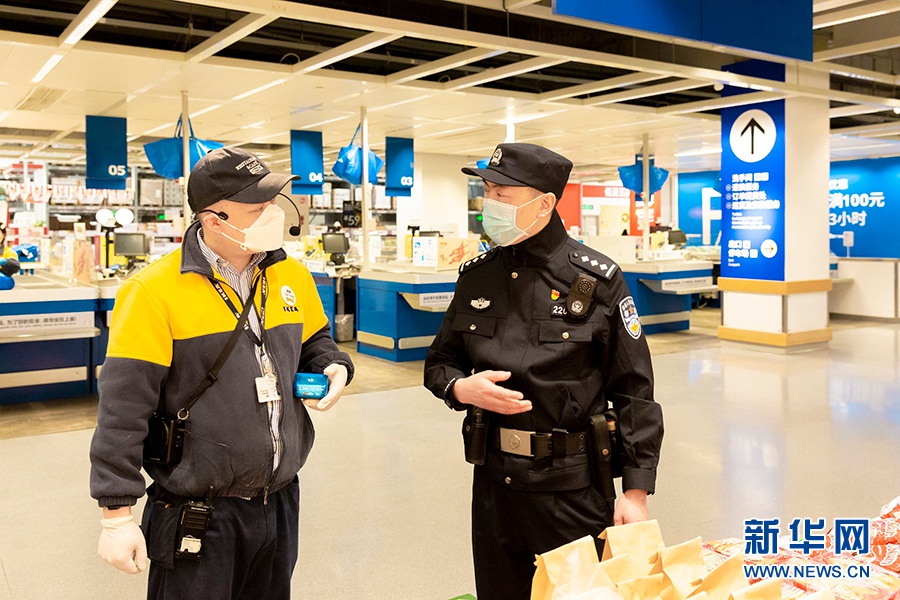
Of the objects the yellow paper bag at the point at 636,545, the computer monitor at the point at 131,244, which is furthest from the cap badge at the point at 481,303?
the computer monitor at the point at 131,244

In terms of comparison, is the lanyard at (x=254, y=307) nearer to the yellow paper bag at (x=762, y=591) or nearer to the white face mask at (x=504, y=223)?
the white face mask at (x=504, y=223)

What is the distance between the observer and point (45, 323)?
6.80 metres

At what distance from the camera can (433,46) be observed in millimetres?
8430

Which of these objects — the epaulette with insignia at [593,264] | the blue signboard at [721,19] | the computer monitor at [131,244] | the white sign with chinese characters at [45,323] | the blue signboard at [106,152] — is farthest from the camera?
the blue signboard at [106,152]

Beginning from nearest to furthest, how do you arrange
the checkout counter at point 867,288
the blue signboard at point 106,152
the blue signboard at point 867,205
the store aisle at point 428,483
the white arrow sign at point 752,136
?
the store aisle at point 428,483, the white arrow sign at point 752,136, the blue signboard at point 106,152, the checkout counter at point 867,288, the blue signboard at point 867,205

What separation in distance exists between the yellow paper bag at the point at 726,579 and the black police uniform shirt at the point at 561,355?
2.13 feet

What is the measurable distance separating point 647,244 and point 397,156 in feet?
14.7

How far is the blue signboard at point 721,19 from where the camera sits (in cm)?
378

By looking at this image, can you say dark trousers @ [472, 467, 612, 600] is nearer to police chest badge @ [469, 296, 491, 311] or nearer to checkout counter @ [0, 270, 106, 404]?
police chest badge @ [469, 296, 491, 311]

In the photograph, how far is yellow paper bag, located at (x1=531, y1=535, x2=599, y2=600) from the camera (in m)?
1.43

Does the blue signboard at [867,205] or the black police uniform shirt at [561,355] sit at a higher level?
the blue signboard at [867,205]

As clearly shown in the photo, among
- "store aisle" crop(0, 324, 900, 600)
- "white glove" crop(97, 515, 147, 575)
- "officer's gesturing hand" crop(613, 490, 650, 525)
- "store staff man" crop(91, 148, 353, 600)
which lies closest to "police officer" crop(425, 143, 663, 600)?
"officer's gesturing hand" crop(613, 490, 650, 525)

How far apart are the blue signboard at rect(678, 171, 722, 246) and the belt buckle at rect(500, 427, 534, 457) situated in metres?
20.4

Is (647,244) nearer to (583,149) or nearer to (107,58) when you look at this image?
(583,149)
